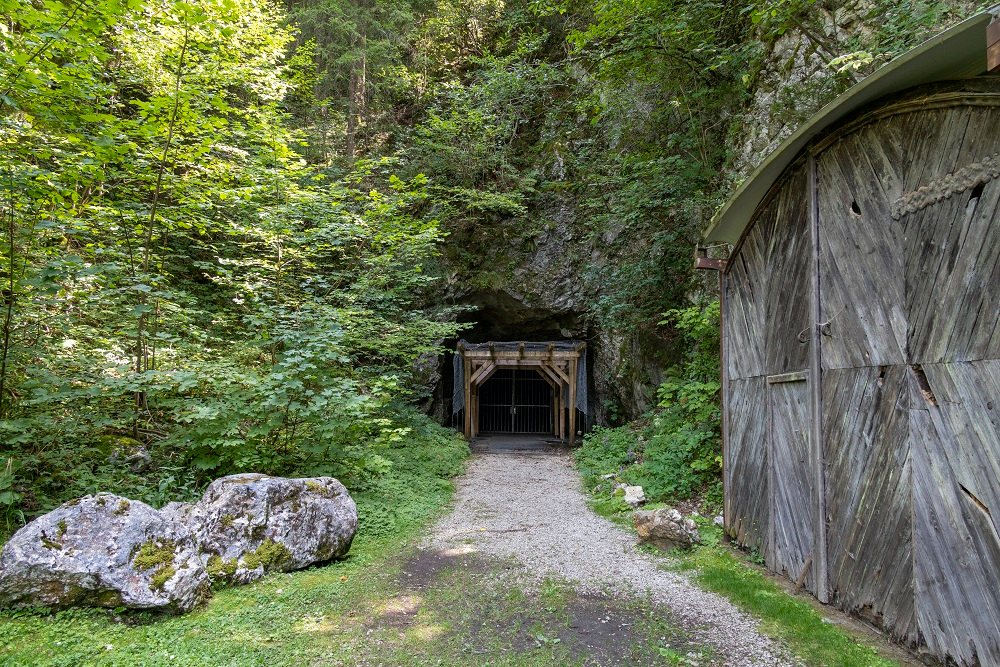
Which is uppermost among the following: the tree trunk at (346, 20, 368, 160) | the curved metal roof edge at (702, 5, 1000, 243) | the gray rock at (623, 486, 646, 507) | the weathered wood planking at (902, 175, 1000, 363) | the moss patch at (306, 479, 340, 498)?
the tree trunk at (346, 20, 368, 160)

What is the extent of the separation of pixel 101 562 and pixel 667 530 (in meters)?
4.67

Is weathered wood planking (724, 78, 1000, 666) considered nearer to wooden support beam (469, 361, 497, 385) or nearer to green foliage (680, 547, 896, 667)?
green foliage (680, 547, 896, 667)

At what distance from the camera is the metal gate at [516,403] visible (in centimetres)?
1802

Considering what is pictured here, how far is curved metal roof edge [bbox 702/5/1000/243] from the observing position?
2436mm

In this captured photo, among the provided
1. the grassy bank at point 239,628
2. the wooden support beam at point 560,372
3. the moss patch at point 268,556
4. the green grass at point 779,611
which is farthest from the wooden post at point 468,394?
the moss patch at point 268,556

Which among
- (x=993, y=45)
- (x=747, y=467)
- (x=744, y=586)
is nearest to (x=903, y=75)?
(x=993, y=45)

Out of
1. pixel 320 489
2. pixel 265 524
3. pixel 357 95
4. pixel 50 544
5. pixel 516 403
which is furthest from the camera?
pixel 516 403

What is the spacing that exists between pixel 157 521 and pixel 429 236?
16.4 ft

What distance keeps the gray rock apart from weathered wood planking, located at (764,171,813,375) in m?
2.71

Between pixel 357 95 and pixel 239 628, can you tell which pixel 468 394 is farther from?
pixel 239 628

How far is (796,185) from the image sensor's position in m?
4.18

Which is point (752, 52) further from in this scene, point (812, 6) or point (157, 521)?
point (157, 521)

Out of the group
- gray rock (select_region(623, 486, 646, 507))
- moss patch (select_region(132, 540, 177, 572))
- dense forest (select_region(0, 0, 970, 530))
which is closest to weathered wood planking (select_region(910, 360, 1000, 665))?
dense forest (select_region(0, 0, 970, 530))

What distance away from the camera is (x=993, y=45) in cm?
223
